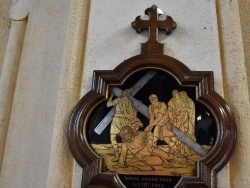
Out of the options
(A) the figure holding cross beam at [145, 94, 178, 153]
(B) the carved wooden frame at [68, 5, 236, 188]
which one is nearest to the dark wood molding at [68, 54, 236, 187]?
(B) the carved wooden frame at [68, 5, 236, 188]

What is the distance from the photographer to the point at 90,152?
1.31 meters

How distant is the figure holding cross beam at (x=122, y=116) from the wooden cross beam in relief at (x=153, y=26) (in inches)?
9.4

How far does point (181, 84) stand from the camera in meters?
1.39

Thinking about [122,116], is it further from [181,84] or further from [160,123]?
[181,84]

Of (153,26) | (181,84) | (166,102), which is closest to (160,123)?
(166,102)

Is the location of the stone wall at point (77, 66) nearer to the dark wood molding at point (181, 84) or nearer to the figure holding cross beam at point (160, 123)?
the dark wood molding at point (181, 84)

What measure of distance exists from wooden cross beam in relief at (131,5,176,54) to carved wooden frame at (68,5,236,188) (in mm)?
42

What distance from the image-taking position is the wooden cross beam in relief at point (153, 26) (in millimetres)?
1473

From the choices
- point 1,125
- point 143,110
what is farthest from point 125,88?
point 1,125

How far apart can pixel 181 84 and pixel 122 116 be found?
1.00 ft

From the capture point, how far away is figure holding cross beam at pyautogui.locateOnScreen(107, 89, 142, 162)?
53.7 inches

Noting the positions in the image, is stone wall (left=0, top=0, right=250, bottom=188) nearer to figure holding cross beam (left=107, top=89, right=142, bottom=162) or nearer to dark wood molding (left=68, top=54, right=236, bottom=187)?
dark wood molding (left=68, top=54, right=236, bottom=187)

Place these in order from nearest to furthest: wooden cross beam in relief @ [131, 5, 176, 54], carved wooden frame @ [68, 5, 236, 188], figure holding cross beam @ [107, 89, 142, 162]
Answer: carved wooden frame @ [68, 5, 236, 188]
figure holding cross beam @ [107, 89, 142, 162]
wooden cross beam in relief @ [131, 5, 176, 54]

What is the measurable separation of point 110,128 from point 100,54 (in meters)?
0.39
